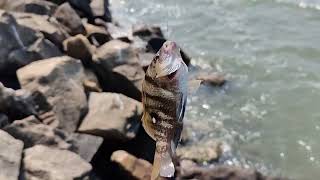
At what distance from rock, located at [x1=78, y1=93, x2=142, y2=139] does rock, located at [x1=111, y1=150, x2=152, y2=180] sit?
359 mm

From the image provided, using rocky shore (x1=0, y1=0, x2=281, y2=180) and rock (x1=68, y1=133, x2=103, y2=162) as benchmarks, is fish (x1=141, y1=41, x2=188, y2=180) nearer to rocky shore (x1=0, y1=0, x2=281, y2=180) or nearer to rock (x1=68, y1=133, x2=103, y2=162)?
rocky shore (x1=0, y1=0, x2=281, y2=180)

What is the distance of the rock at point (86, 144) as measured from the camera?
6.73 meters

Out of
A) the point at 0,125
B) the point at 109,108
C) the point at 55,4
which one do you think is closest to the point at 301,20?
the point at 55,4

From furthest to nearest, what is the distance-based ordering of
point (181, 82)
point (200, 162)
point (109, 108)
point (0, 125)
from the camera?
1. point (200, 162)
2. point (109, 108)
3. point (0, 125)
4. point (181, 82)

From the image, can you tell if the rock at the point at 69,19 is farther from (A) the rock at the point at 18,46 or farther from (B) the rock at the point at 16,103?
(B) the rock at the point at 16,103

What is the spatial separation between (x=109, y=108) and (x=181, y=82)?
4.72 meters

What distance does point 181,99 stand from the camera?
2.88 metres

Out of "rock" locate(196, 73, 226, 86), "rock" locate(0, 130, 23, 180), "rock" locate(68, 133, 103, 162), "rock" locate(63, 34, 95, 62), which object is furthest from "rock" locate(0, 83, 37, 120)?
"rock" locate(196, 73, 226, 86)

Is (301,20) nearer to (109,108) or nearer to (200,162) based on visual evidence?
(200,162)

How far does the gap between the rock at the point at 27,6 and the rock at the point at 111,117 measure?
2.73 m

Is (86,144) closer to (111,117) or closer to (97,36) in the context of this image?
(111,117)

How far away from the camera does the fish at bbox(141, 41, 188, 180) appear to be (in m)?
2.76

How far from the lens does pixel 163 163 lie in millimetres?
2926

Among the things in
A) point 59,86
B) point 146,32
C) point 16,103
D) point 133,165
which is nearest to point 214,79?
point 146,32
